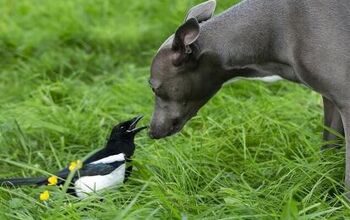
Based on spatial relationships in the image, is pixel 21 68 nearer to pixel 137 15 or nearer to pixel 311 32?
pixel 137 15

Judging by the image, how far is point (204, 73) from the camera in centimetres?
452

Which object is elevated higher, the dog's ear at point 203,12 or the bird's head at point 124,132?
the dog's ear at point 203,12

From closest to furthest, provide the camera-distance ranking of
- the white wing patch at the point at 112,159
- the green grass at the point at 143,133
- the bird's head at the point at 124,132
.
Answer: the green grass at the point at 143,133
the white wing patch at the point at 112,159
the bird's head at the point at 124,132

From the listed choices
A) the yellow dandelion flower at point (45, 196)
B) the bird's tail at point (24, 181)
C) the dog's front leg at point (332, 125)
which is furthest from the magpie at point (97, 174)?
the dog's front leg at point (332, 125)

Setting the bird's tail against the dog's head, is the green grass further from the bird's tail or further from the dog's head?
the dog's head

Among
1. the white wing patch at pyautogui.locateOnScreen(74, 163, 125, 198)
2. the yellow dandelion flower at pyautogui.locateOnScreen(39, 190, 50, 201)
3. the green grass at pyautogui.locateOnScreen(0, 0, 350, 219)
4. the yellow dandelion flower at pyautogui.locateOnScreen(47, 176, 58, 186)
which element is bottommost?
the green grass at pyautogui.locateOnScreen(0, 0, 350, 219)

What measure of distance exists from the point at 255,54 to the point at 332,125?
2.04 ft

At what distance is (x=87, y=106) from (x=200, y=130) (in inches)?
34.1

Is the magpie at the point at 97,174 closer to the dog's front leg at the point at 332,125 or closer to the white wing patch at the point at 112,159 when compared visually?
the white wing patch at the point at 112,159

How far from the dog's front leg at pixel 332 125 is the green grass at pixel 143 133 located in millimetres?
100

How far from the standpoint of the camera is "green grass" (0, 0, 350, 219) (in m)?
4.14

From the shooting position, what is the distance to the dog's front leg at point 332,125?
4.68m

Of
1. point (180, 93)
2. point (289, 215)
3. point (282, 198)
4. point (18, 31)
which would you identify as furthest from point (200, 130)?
point (18, 31)

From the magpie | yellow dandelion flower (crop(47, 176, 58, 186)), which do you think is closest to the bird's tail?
the magpie
